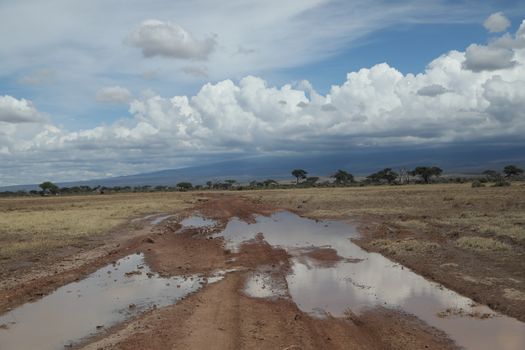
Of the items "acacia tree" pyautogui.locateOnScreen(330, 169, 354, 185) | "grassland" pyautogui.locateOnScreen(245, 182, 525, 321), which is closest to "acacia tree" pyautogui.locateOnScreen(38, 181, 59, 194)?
"acacia tree" pyautogui.locateOnScreen(330, 169, 354, 185)

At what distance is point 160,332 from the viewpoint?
1060 cm

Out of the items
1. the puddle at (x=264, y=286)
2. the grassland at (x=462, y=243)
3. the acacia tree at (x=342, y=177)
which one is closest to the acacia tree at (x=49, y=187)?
the acacia tree at (x=342, y=177)

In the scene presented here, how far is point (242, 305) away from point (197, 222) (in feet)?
78.4

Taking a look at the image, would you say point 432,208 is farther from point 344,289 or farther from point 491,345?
point 491,345

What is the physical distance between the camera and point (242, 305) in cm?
1254

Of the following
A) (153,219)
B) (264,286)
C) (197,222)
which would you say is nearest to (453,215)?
(197,222)

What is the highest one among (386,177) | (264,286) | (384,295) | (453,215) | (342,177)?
(342,177)

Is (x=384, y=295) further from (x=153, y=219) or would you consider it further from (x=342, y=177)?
(x=342, y=177)

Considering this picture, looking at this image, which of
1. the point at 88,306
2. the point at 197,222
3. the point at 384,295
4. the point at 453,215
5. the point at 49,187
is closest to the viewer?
the point at 88,306

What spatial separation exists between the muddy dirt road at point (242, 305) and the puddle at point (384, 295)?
30 millimetres

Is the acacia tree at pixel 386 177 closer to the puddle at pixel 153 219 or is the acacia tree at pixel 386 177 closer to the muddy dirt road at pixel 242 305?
the puddle at pixel 153 219

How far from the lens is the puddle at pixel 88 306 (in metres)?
11.0

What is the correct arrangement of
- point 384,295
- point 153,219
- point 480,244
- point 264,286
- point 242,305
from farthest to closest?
point 153,219 → point 480,244 → point 264,286 → point 384,295 → point 242,305

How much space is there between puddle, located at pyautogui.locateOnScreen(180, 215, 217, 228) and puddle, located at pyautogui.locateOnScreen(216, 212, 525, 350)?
36.3 ft
